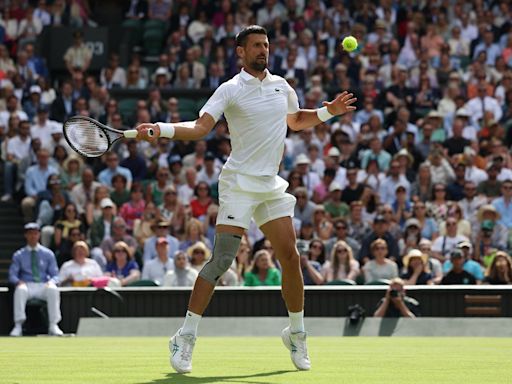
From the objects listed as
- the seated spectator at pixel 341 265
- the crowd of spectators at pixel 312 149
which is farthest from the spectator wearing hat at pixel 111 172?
the seated spectator at pixel 341 265

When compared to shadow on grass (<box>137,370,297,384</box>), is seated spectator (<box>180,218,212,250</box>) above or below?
below

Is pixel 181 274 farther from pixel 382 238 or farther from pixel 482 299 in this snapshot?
pixel 482 299

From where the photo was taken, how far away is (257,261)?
670 inches

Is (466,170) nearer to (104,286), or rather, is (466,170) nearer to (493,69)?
(493,69)

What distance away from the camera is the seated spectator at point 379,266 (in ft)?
55.9

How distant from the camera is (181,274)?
56.7 feet

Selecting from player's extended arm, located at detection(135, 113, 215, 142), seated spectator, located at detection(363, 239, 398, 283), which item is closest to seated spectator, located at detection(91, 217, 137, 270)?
seated spectator, located at detection(363, 239, 398, 283)

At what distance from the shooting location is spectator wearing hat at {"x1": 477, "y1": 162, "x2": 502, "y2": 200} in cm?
1997

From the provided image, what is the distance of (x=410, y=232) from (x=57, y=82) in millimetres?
10099

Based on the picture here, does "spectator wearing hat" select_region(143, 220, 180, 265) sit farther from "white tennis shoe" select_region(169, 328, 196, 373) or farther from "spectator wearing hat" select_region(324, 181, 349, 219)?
"white tennis shoe" select_region(169, 328, 196, 373)

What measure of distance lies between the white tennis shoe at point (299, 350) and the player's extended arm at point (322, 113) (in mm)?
1477

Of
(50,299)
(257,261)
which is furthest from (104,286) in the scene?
(257,261)

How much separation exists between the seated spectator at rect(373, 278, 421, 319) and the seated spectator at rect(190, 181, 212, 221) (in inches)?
181

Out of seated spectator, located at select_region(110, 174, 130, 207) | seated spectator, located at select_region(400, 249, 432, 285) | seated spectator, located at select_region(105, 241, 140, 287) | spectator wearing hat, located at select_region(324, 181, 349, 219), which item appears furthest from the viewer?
seated spectator, located at select_region(110, 174, 130, 207)
